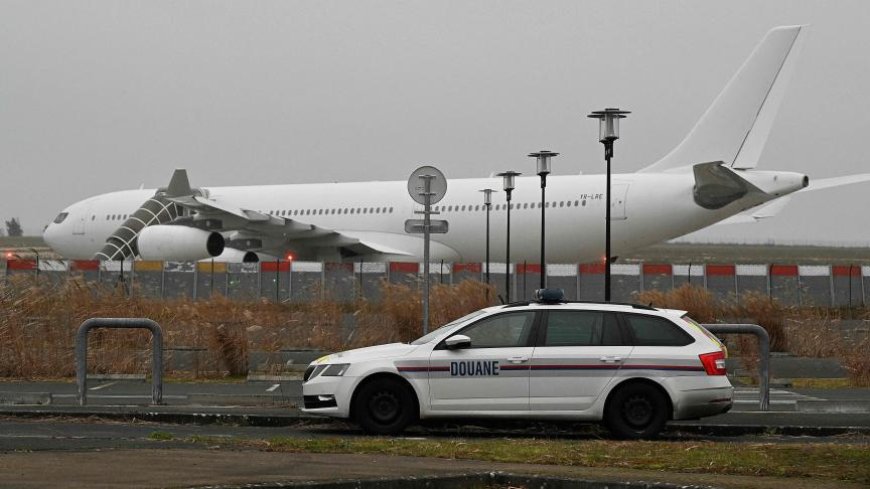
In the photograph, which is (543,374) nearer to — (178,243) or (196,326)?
(196,326)

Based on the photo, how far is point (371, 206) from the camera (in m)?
44.7

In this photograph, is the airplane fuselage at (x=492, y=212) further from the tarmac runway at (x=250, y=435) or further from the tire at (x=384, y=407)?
the tire at (x=384, y=407)

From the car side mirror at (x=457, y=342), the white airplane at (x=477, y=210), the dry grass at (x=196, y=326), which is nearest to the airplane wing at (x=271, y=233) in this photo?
the white airplane at (x=477, y=210)

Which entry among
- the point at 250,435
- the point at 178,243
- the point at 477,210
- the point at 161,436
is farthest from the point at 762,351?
the point at 178,243

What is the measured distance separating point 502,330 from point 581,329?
777mm

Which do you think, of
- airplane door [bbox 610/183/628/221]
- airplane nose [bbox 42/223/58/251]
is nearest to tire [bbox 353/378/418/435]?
airplane door [bbox 610/183/628/221]

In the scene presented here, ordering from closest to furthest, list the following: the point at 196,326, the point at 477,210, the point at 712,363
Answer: the point at 712,363 → the point at 196,326 → the point at 477,210

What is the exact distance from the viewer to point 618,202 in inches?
1516

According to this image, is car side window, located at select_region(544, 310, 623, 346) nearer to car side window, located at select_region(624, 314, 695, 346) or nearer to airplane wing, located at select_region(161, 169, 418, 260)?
car side window, located at select_region(624, 314, 695, 346)

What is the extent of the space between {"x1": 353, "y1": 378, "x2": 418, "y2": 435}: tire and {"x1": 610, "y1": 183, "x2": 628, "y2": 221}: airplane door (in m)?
25.6

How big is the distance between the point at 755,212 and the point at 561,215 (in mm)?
7661

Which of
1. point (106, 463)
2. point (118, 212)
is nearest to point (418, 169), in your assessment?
point (106, 463)

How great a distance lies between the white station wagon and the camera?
13.1 m

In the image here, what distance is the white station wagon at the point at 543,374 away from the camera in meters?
13.1
